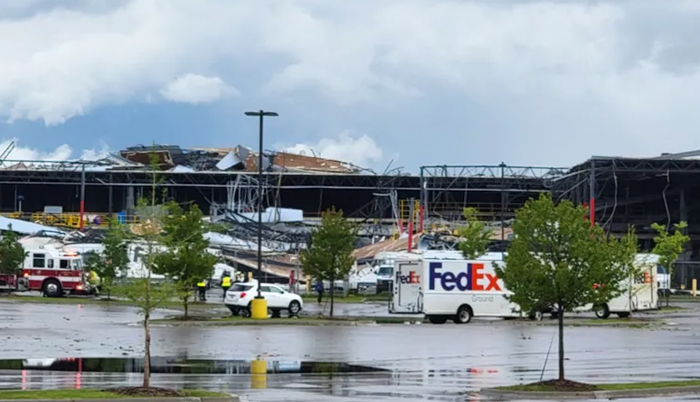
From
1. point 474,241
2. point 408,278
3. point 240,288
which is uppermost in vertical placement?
point 474,241

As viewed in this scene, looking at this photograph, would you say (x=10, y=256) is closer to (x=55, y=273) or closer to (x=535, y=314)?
(x=55, y=273)

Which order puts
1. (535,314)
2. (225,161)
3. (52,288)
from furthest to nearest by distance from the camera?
1. (225,161)
2. (52,288)
3. (535,314)

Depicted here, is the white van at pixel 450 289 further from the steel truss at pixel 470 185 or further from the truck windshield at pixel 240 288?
the steel truss at pixel 470 185

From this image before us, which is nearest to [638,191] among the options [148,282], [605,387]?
[605,387]

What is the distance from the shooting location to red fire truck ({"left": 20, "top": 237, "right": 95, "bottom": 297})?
6662 centimetres

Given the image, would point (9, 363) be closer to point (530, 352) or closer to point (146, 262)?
point (146, 262)

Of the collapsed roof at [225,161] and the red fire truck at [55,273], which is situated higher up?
the collapsed roof at [225,161]

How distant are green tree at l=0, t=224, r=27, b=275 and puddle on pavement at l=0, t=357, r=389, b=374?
43.1 m

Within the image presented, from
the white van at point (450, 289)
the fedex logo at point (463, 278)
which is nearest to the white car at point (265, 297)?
the white van at point (450, 289)

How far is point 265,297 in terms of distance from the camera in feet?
168

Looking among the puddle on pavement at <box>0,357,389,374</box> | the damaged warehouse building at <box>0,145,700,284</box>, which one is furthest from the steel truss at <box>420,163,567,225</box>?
the puddle on pavement at <box>0,357,389,374</box>

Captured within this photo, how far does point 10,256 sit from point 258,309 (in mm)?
26655

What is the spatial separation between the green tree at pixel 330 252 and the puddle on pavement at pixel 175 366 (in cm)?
2378

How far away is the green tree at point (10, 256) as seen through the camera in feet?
223
